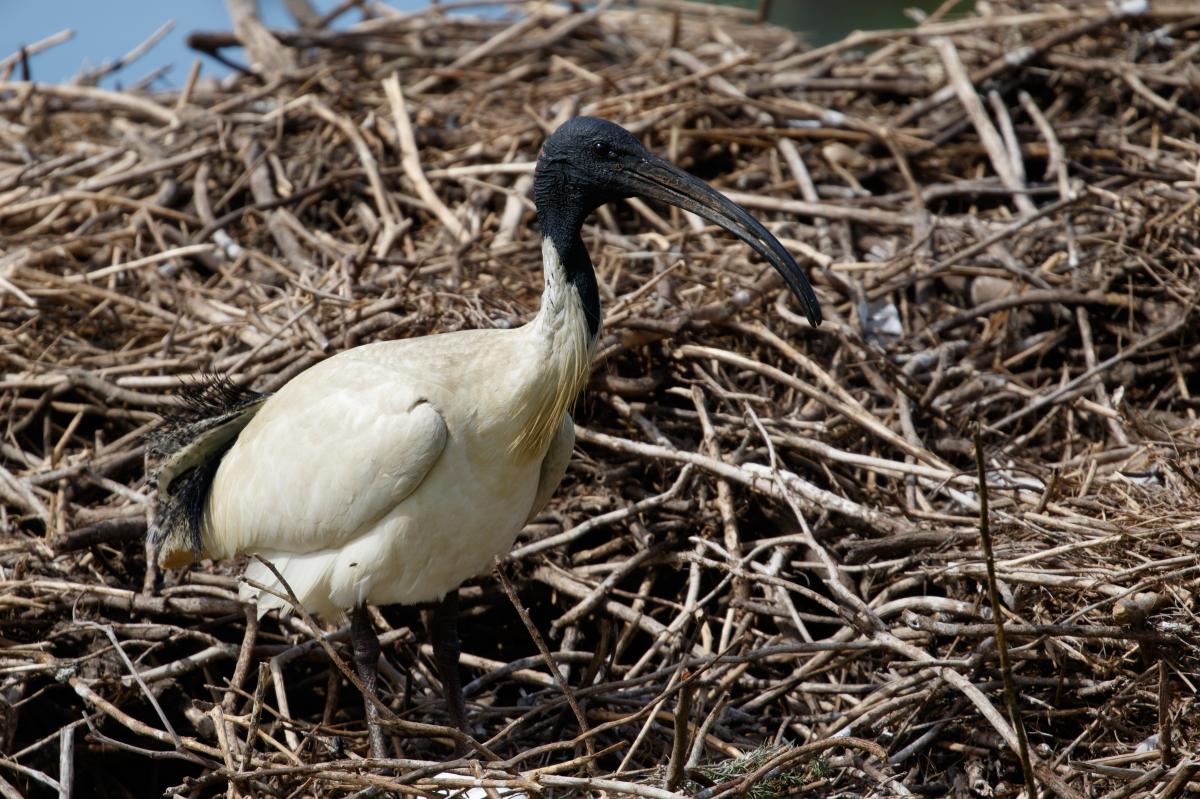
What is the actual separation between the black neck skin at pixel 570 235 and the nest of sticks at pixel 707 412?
32.8 inches

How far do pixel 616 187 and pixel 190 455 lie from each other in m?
1.58

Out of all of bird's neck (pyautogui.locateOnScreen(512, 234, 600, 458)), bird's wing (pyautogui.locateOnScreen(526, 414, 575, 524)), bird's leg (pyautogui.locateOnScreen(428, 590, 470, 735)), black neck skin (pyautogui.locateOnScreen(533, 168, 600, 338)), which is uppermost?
black neck skin (pyautogui.locateOnScreen(533, 168, 600, 338))

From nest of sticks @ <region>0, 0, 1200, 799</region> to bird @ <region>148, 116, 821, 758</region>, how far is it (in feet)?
1.08

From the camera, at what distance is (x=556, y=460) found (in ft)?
13.0

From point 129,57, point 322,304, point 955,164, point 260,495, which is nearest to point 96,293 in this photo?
point 322,304

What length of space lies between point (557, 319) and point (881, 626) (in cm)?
121

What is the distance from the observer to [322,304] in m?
4.95

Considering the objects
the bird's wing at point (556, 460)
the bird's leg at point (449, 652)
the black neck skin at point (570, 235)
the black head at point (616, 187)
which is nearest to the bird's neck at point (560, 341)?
the black neck skin at point (570, 235)

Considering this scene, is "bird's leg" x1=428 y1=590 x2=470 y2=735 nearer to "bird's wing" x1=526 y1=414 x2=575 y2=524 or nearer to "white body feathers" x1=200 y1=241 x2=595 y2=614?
"white body feathers" x1=200 y1=241 x2=595 y2=614

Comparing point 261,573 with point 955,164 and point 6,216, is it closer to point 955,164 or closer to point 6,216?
point 6,216

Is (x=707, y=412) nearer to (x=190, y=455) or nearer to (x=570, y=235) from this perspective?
(x=570, y=235)

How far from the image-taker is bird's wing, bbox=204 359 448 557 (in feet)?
11.6

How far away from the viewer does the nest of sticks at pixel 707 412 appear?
3586mm

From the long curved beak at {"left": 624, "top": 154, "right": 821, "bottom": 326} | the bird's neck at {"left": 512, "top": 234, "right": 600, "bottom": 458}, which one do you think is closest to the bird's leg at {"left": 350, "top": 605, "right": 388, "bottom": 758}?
the bird's neck at {"left": 512, "top": 234, "right": 600, "bottom": 458}
